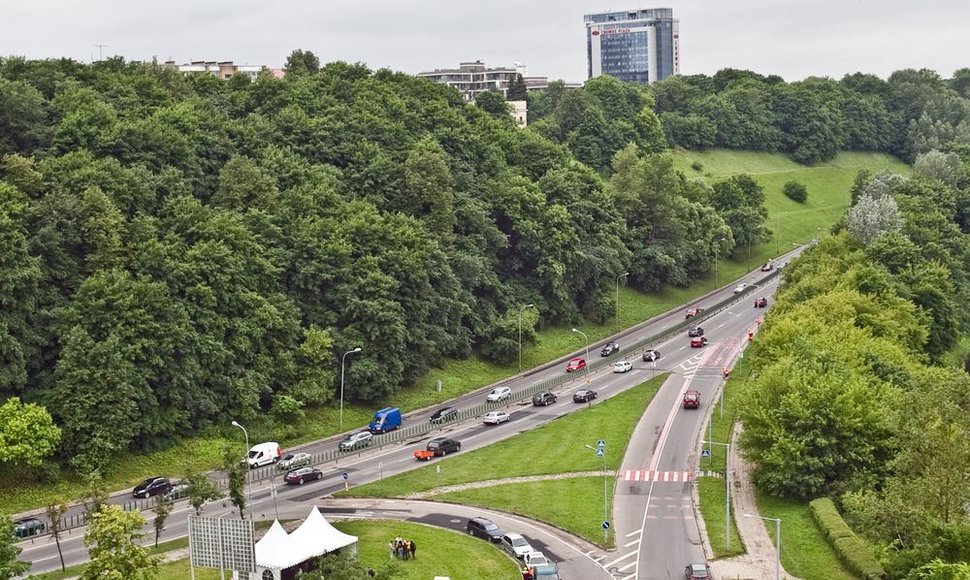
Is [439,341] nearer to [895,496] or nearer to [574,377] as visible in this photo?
[574,377]

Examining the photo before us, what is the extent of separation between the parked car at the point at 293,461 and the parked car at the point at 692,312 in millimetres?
62092

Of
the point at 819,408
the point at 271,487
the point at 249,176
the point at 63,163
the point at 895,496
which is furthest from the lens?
the point at 249,176

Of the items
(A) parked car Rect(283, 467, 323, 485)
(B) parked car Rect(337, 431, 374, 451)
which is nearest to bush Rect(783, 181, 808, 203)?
(B) parked car Rect(337, 431, 374, 451)

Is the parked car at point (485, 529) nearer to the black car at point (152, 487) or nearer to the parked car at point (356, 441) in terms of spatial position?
the parked car at point (356, 441)

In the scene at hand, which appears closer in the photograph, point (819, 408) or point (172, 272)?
point (819, 408)

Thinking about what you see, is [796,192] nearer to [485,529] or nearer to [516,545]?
[485,529]

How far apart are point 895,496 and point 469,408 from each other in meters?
A: 45.7

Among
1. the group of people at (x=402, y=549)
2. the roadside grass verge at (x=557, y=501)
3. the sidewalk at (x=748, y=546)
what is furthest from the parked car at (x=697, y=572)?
the group of people at (x=402, y=549)

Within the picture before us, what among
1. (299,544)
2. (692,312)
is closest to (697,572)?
(299,544)

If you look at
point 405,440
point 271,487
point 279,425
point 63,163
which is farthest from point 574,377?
point 63,163

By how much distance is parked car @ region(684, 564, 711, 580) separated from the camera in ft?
195

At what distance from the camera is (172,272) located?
90.1 meters

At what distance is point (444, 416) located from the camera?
318 feet

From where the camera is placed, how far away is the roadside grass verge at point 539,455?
80.6 metres
